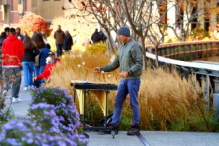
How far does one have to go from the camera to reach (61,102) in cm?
769

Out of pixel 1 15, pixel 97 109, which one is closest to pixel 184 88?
pixel 97 109

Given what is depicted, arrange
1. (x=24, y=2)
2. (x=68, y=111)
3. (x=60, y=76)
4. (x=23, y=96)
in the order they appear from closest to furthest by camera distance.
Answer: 1. (x=68, y=111)
2. (x=60, y=76)
3. (x=23, y=96)
4. (x=24, y=2)

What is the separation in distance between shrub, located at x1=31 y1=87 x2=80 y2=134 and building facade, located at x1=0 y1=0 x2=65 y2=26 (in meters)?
37.9

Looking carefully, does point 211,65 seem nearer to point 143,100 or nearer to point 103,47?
point 143,100

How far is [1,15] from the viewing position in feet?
155

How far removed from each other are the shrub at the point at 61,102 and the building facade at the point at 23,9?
37904 millimetres

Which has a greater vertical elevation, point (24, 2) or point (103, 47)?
point (24, 2)

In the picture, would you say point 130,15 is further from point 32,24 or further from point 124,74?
point 32,24

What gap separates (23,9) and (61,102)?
157ft

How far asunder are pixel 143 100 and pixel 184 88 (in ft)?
2.79

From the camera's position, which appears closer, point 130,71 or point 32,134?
point 32,134

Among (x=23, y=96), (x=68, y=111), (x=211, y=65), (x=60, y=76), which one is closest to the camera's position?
(x=68, y=111)

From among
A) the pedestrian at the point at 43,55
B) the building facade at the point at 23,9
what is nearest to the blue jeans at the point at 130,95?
the pedestrian at the point at 43,55

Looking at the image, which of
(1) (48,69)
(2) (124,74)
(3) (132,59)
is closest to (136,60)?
(3) (132,59)
